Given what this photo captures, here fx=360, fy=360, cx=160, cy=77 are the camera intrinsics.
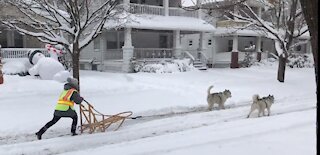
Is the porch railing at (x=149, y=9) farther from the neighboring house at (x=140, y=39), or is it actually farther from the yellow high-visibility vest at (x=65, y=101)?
the yellow high-visibility vest at (x=65, y=101)

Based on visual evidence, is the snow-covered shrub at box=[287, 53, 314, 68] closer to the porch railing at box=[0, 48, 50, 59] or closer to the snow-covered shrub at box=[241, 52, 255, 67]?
the snow-covered shrub at box=[241, 52, 255, 67]

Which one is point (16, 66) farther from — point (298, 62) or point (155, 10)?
point (298, 62)

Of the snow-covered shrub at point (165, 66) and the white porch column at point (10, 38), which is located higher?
the white porch column at point (10, 38)

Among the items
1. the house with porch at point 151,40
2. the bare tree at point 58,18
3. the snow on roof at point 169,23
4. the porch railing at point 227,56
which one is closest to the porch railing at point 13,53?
the house with porch at point 151,40

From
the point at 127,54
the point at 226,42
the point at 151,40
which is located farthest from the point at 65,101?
the point at 226,42

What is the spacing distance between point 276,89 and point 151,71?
839 centimetres

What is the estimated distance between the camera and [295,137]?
7.91 meters

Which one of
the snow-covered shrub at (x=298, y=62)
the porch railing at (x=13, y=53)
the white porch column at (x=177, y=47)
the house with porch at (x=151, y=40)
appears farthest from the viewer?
the snow-covered shrub at (x=298, y=62)

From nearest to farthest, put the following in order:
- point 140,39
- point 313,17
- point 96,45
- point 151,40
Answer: point 313,17 < point 96,45 < point 140,39 < point 151,40

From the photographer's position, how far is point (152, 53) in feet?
87.6

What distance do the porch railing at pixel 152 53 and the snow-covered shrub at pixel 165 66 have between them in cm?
215

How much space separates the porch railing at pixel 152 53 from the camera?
86.3ft

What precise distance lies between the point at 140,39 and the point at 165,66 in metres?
7.22

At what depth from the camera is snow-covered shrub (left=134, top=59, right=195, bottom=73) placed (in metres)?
23.0
